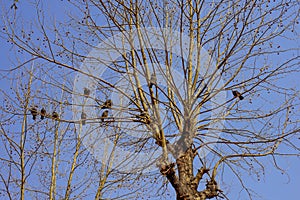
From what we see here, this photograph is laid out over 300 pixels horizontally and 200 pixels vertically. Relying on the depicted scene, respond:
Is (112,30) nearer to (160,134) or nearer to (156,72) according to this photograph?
(156,72)

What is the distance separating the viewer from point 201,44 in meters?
4.15

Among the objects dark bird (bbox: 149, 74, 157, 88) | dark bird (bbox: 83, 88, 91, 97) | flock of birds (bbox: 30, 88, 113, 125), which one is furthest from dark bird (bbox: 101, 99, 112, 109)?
dark bird (bbox: 149, 74, 157, 88)

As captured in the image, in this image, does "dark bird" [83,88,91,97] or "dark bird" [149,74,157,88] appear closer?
"dark bird" [149,74,157,88]

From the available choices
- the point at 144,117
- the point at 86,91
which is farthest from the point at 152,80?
the point at 86,91

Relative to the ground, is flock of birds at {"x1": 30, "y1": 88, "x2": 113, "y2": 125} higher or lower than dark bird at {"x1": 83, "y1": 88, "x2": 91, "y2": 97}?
lower

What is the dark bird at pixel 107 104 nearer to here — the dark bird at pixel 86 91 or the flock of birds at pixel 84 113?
the flock of birds at pixel 84 113

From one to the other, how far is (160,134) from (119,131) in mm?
676

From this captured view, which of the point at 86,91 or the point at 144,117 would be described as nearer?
the point at 144,117

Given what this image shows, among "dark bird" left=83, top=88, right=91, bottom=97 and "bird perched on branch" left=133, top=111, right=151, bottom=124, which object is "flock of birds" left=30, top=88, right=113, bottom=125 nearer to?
"dark bird" left=83, top=88, right=91, bottom=97

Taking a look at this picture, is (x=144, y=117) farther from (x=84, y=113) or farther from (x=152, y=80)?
(x=84, y=113)

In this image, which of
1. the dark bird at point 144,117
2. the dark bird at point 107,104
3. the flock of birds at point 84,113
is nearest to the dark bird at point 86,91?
the flock of birds at point 84,113

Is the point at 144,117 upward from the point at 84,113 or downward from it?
downward

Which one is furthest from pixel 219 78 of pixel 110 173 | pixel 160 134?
pixel 110 173

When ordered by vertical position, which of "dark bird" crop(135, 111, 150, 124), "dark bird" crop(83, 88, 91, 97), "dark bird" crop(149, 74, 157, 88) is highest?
"dark bird" crop(83, 88, 91, 97)
